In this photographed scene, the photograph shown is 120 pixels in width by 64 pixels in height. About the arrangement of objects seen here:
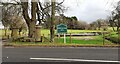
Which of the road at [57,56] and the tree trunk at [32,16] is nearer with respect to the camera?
the road at [57,56]

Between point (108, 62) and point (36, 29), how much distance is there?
19781 mm

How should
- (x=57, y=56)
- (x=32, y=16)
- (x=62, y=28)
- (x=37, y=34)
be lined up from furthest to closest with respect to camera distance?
1. (x=32, y=16)
2. (x=37, y=34)
3. (x=62, y=28)
4. (x=57, y=56)

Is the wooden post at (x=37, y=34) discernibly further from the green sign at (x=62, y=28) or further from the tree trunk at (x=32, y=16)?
the green sign at (x=62, y=28)

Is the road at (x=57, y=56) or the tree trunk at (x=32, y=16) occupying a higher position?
the tree trunk at (x=32, y=16)

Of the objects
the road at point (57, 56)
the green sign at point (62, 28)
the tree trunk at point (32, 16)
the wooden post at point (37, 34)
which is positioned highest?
the tree trunk at point (32, 16)

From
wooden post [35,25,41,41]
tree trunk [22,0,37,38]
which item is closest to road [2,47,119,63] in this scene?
wooden post [35,25,41,41]

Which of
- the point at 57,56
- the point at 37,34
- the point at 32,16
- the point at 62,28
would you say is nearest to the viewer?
the point at 57,56

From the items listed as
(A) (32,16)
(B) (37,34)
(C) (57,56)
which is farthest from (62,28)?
(C) (57,56)

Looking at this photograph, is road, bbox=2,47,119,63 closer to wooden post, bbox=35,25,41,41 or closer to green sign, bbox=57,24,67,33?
green sign, bbox=57,24,67,33

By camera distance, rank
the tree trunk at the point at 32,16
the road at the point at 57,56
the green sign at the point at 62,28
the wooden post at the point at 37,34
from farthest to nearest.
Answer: the tree trunk at the point at 32,16 < the wooden post at the point at 37,34 < the green sign at the point at 62,28 < the road at the point at 57,56

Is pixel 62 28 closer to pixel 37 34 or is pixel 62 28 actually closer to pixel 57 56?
pixel 37 34

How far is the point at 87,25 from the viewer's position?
313 ft

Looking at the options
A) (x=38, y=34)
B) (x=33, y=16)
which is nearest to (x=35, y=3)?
(x=33, y=16)

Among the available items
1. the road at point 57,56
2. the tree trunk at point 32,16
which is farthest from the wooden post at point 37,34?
the road at point 57,56
